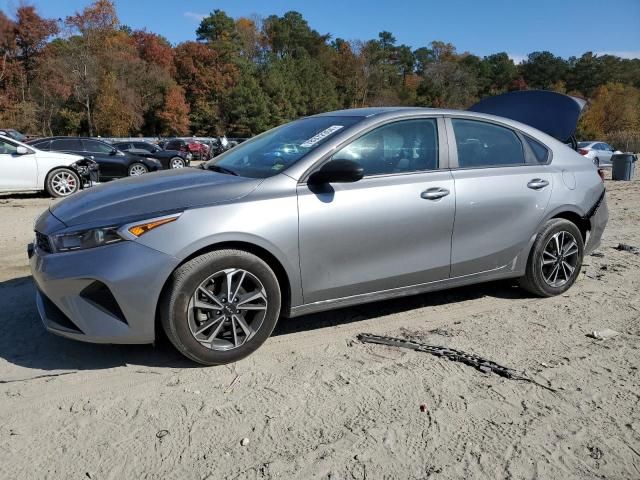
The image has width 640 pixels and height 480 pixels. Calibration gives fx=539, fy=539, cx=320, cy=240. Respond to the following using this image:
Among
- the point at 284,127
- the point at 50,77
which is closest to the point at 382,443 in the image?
the point at 284,127

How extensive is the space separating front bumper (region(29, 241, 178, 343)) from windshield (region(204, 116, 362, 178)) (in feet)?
3.21

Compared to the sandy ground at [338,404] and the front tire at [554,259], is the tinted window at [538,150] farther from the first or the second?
the sandy ground at [338,404]

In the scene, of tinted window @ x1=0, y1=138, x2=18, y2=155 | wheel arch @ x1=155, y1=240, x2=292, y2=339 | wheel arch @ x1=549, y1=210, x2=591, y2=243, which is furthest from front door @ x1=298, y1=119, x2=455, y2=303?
tinted window @ x1=0, y1=138, x2=18, y2=155

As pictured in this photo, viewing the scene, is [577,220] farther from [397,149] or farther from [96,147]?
[96,147]

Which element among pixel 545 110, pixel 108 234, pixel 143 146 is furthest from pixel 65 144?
pixel 108 234

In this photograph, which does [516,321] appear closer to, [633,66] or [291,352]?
[291,352]

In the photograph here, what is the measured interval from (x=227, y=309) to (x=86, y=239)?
2.98 ft

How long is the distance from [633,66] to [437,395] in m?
117

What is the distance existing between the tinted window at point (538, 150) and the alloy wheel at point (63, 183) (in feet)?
33.3

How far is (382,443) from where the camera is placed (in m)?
2.57

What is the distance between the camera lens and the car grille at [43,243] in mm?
3240

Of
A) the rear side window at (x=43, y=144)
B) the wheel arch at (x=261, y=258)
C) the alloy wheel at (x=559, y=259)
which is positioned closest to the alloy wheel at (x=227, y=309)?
the wheel arch at (x=261, y=258)

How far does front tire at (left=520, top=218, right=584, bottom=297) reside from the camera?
450 cm

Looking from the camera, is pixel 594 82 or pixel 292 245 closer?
pixel 292 245
